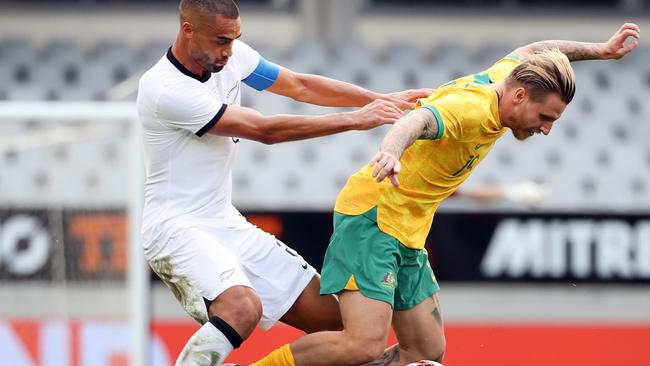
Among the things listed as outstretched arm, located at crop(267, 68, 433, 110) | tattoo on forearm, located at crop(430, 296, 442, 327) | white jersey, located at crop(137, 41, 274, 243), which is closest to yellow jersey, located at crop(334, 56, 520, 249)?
tattoo on forearm, located at crop(430, 296, 442, 327)

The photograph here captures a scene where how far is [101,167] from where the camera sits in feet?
19.2

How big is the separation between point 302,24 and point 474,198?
328 cm

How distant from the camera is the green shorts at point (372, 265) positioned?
4.50 m

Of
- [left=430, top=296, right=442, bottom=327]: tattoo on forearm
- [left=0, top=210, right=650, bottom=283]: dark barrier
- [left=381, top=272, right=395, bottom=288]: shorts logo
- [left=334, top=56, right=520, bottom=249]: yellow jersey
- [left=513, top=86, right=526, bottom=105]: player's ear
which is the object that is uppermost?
[left=513, top=86, right=526, bottom=105]: player's ear

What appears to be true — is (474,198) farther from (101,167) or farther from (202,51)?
(202,51)

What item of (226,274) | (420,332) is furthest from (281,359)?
(420,332)

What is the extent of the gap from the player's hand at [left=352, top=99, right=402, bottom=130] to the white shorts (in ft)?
2.45

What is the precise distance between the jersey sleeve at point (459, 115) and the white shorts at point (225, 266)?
35.8 inches

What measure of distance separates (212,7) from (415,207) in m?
1.10

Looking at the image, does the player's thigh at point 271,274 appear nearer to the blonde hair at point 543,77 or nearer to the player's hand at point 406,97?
the player's hand at point 406,97

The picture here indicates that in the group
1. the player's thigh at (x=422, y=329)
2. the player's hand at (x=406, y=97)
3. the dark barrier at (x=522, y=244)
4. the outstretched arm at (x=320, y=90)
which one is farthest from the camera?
the dark barrier at (x=522, y=244)

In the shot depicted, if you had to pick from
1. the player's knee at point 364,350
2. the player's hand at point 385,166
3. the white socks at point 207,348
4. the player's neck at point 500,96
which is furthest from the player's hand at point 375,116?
the white socks at point 207,348

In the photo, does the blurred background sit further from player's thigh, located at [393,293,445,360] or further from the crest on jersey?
player's thigh, located at [393,293,445,360]

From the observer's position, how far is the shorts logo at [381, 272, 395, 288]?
4.49 meters
